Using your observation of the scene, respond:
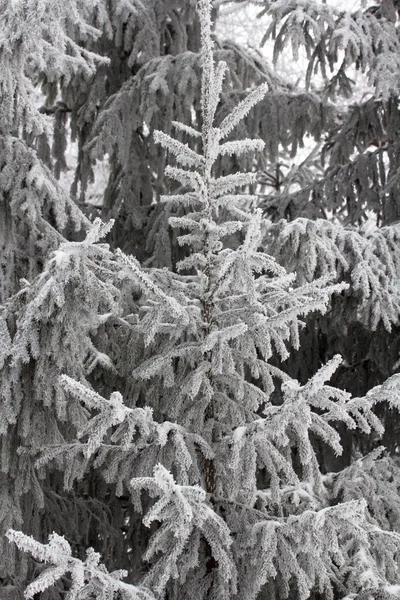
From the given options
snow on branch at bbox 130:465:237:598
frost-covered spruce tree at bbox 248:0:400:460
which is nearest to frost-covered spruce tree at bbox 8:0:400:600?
snow on branch at bbox 130:465:237:598

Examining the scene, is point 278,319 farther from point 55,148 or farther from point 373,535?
point 55,148

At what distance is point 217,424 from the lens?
2576 millimetres

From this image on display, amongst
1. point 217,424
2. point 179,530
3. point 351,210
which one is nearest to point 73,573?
point 179,530

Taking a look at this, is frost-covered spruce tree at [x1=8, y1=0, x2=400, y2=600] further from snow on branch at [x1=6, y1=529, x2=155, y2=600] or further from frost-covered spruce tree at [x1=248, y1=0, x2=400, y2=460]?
frost-covered spruce tree at [x1=248, y1=0, x2=400, y2=460]

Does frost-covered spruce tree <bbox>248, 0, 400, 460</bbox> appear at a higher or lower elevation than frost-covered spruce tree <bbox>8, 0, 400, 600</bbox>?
higher

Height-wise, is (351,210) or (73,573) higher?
(351,210)

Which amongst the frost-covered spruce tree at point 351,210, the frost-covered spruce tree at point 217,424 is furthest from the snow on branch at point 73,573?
the frost-covered spruce tree at point 351,210

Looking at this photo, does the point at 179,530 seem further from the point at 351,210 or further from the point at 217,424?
the point at 351,210

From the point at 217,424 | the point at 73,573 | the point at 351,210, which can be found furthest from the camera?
the point at 351,210

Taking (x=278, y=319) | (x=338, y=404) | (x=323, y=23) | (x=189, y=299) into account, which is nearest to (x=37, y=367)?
(x=189, y=299)

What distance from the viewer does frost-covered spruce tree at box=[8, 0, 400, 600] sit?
6.95ft

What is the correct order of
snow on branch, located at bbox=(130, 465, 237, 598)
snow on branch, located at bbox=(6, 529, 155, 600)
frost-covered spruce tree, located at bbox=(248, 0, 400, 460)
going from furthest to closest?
frost-covered spruce tree, located at bbox=(248, 0, 400, 460) → snow on branch, located at bbox=(130, 465, 237, 598) → snow on branch, located at bbox=(6, 529, 155, 600)

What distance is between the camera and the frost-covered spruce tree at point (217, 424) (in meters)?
2.12

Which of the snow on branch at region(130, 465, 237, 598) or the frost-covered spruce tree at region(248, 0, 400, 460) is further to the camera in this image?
the frost-covered spruce tree at region(248, 0, 400, 460)
